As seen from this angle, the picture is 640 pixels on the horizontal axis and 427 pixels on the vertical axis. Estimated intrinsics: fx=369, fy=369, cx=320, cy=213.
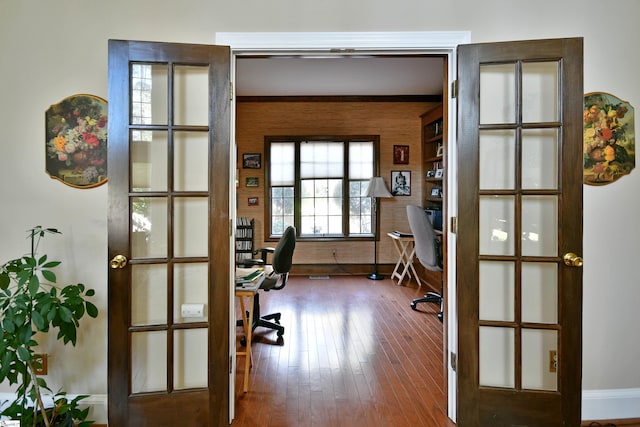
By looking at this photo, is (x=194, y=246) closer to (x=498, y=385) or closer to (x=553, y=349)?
(x=498, y=385)

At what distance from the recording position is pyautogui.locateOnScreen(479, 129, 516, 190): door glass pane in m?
2.09

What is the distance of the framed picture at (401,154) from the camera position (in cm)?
629

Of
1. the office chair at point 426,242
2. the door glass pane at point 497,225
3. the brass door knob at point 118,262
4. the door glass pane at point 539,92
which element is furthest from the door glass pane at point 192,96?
the office chair at point 426,242

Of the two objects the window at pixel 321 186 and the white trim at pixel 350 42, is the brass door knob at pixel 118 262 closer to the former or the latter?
the white trim at pixel 350 42

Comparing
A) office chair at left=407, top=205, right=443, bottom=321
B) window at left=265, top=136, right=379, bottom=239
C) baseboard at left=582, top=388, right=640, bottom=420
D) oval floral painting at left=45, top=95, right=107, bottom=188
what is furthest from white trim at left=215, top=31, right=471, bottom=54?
window at left=265, top=136, right=379, bottom=239

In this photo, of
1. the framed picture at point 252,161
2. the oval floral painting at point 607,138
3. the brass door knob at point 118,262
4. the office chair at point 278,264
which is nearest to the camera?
the brass door knob at point 118,262

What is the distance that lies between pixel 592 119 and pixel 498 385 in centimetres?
165

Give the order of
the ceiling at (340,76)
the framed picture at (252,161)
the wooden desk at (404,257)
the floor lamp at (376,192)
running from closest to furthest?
the ceiling at (340,76)
the wooden desk at (404,257)
the floor lamp at (376,192)
the framed picture at (252,161)

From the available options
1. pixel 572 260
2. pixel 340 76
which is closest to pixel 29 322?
pixel 572 260

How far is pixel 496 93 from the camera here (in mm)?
2113

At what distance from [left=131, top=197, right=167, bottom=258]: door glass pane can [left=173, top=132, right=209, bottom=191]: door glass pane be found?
0.15 m

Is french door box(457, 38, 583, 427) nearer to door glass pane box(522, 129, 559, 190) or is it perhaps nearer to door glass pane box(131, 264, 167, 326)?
door glass pane box(522, 129, 559, 190)

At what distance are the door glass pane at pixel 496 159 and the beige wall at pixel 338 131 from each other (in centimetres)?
422

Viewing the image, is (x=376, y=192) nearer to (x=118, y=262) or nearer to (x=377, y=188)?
(x=377, y=188)
